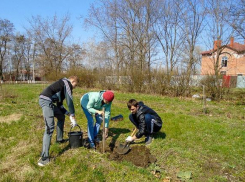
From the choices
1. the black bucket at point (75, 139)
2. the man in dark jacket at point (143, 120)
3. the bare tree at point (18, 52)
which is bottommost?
the black bucket at point (75, 139)

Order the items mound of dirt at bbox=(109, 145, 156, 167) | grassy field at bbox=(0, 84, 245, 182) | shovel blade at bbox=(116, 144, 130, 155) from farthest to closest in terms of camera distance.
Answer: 1. shovel blade at bbox=(116, 144, 130, 155)
2. mound of dirt at bbox=(109, 145, 156, 167)
3. grassy field at bbox=(0, 84, 245, 182)

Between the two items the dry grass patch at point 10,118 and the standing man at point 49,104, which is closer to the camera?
the standing man at point 49,104

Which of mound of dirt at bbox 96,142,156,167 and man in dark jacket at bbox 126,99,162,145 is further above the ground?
man in dark jacket at bbox 126,99,162,145

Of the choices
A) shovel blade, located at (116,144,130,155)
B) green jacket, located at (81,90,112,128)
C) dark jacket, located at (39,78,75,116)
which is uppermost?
dark jacket, located at (39,78,75,116)

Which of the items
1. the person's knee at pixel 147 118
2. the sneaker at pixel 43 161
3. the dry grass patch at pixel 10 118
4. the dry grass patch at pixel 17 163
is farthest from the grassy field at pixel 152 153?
the dry grass patch at pixel 10 118

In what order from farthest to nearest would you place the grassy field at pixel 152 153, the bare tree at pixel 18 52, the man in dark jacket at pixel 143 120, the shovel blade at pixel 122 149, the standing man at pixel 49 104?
the bare tree at pixel 18 52
the man in dark jacket at pixel 143 120
the shovel blade at pixel 122 149
the standing man at pixel 49 104
the grassy field at pixel 152 153

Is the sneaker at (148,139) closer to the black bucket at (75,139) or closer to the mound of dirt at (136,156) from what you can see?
the mound of dirt at (136,156)

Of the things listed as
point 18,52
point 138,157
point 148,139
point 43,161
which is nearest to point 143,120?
point 148,139

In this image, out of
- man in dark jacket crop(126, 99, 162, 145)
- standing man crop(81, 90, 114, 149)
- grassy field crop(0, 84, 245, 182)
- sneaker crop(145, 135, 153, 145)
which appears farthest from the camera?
sneaker crop(145, 135, 153, 145)

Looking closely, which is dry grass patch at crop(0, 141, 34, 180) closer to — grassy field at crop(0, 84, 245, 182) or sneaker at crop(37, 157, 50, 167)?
grassy field at crop(0, 84, 245, 182)

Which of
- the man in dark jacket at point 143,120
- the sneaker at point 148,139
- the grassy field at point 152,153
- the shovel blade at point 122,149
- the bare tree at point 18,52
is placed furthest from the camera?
the bare tree at point 18,52

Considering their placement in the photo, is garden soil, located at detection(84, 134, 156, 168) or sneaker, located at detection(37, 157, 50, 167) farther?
garden soil, located at detection(84, 134, 156, 168)

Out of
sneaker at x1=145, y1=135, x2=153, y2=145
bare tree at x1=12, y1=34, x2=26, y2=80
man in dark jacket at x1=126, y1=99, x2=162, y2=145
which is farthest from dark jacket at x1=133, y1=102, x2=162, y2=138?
bare tree at x1=12, y1=34, x2=26, y2=80

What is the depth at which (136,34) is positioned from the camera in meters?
21.9
